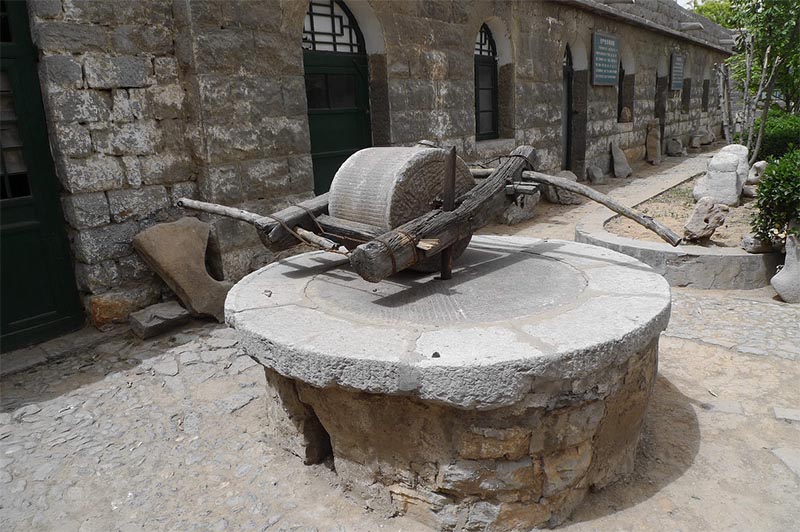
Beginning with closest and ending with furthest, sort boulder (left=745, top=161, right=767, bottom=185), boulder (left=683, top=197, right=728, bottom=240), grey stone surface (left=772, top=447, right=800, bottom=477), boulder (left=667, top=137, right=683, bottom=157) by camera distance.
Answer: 1. grey stone surface (left=772, top=447, right=800, bottom=477)
2. boulder (left=683, top=197, right=728, bottom=240)
3. boulder (left=745, top=161, right=767, bottom=185)
4. boulder (left=667, top=137, right=683, bottom=157)

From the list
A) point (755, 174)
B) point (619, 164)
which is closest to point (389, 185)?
point (755, 174)

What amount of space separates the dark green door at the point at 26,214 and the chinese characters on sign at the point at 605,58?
9.00 metres

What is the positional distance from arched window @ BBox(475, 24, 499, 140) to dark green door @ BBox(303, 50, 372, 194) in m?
2.51

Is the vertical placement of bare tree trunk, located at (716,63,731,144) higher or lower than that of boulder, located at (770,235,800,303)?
higher

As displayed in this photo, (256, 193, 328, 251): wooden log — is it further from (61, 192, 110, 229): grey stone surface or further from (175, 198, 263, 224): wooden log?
(61, 192, 110, 229): grey stone surface

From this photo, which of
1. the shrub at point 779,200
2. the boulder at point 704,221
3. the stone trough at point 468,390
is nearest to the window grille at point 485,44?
→ the boulder at point 704,221

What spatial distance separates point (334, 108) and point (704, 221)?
12.6ft

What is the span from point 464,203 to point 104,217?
2782mm

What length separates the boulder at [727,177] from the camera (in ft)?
23.6

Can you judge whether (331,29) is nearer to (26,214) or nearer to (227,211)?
(227,211)

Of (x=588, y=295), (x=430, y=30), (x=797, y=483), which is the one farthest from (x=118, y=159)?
(x=797, y=483)

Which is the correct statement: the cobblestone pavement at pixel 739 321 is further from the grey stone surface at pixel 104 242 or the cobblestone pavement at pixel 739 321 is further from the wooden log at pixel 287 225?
the grey stone surface at pixel 104 242

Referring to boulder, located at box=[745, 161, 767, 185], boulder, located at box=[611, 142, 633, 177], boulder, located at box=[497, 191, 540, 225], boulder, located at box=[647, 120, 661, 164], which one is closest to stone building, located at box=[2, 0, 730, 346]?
boulder, located at box=[497, 191, 540, 225]

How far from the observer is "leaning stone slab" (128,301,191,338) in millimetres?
4074
